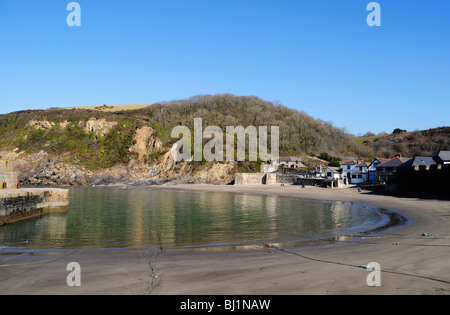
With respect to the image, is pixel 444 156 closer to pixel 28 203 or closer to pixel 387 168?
pixel 387 168

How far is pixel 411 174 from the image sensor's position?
42219mm

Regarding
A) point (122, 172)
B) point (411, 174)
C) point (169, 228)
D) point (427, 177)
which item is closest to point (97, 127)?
point (122, 172)

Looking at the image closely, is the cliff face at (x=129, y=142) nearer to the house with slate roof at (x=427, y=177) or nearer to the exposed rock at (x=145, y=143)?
the exposed rock at (x=145, y=143)

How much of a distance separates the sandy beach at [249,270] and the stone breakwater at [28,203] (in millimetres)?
11296

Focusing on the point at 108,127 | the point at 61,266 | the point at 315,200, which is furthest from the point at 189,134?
the point at 61,266

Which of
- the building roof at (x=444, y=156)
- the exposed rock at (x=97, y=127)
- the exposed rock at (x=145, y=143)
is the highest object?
the exposed rock at (x=97, y=127)

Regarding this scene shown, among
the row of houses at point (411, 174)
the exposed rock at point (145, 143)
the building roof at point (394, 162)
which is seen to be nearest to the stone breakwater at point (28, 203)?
the row of houses at point (411, 174)

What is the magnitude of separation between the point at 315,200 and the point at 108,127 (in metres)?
70.8

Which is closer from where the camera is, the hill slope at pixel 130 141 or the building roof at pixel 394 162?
the building roof at pixel 394 162

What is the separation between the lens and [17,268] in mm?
10719

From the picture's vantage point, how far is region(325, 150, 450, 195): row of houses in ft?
123

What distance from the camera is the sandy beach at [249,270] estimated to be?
8.09m

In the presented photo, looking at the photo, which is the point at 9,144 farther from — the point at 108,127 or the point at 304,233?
the point at 304,233

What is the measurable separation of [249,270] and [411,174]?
39337 millimetres
